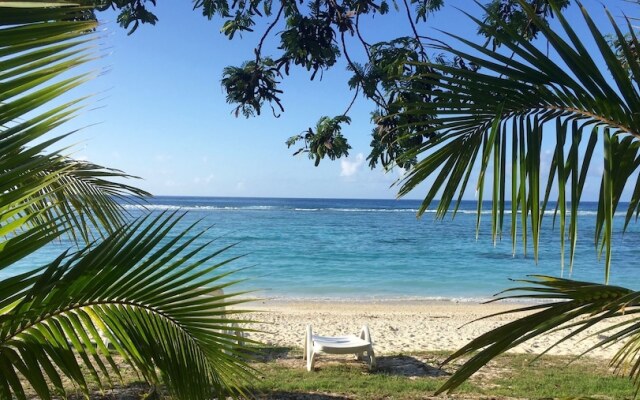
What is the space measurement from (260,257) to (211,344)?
1041 inches

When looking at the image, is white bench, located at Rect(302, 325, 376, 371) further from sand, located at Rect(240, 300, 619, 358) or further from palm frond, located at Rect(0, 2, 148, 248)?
palm frond, located at Rect(0, 2, 148, 248)

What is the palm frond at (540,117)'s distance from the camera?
1.52 m

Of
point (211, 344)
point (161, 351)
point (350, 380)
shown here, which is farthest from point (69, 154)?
point (350, 380)

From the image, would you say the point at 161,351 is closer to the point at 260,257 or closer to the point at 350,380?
the point at 350,380

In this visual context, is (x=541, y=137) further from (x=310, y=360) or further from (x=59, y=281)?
(x=310, y=360)

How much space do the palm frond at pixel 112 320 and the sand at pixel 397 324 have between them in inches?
174

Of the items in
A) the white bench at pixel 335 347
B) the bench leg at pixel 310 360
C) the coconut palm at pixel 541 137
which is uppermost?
the coconut palm at pixel 541 137

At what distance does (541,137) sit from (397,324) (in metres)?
9.83

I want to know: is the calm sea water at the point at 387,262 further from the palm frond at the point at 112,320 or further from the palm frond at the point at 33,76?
the palm frond at the point at 33,76

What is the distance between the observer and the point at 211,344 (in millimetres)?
1948

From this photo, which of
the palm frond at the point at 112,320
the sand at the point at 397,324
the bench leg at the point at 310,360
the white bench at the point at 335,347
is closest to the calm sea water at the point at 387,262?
the sand at the point at 397,324

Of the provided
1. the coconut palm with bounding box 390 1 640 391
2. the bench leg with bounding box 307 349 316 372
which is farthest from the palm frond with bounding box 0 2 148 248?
the bench leg with bounding box 307 349 316 372

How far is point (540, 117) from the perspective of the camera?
173 centimetres

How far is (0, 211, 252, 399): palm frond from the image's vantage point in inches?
56.1
